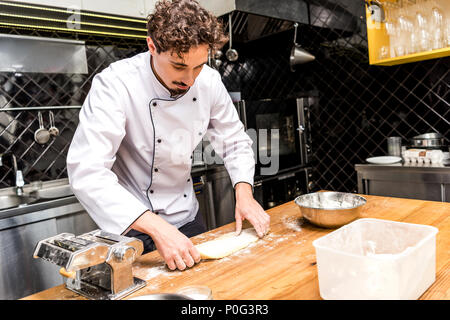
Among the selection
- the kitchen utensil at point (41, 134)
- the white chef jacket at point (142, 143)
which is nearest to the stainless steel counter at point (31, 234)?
the kitchen utensil at point (41, 134)

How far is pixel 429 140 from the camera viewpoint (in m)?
2.52

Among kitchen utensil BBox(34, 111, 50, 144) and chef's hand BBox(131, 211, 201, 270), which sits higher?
kitchen utensil BBox(34, 111, 50, 144)

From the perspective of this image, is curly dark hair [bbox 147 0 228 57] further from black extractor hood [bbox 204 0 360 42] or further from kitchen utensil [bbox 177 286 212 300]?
black extractor hood [bbox 204 0 360 42]

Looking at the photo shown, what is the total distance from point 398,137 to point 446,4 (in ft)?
3.34

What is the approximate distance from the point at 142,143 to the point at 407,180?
207 cm

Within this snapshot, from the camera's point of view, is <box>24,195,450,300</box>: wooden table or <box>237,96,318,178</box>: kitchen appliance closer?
<box>24,195,450,300</box>: wooden table

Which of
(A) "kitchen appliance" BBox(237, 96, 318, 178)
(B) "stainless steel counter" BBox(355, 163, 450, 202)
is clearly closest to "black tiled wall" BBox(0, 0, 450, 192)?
(A) "kitchen appliance" BBox(237, 96, 318, 178)

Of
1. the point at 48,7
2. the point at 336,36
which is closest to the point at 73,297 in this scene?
the point at 48,7

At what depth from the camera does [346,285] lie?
68 centimetres

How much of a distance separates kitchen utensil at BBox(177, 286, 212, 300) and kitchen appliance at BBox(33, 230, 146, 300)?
159 millimetres

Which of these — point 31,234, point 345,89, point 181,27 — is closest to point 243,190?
point 181,27

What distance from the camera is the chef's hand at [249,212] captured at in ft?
3.81

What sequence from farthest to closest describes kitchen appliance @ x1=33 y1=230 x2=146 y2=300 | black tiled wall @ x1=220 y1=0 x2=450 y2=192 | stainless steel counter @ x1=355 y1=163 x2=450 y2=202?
black tiled wall @ x1=220 y1=0 x2=450 y2=192, stainless steel counter @ x1=355 y1=163 x2=450 y2=202, kitchen appliance @ x1=33 y1=230 x2=146 y2=300

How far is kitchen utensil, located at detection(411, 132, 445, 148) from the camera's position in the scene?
2.51m
